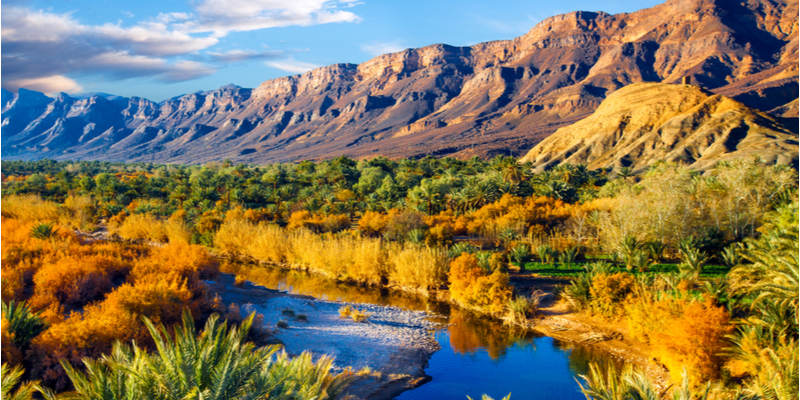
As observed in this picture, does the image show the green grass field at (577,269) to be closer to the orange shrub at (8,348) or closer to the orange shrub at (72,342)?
the orange shrub at (72,342)

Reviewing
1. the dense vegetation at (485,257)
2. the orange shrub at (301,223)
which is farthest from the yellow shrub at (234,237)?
the orange shrub at (301,223)

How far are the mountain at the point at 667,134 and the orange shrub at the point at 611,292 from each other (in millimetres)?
54361

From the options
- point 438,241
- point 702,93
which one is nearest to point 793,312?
point 438,241

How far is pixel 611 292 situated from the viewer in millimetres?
13516

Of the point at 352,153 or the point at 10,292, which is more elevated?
the point at 352,153

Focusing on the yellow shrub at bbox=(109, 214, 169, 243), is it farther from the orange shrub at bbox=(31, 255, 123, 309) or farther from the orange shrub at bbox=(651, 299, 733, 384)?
the orange shrub at bbox=(651, 299, 733, 384)

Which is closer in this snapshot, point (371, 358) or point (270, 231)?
point (371, 358)

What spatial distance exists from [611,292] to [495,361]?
13.0 feet

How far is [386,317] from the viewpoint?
50.0ft

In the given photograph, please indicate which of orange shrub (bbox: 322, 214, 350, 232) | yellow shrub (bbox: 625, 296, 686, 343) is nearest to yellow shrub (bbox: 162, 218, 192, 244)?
orange shrub (bbox: 322, 214, 350, 232)

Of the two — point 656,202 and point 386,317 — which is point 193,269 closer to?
point 386,317

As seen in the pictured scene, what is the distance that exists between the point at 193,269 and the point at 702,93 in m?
93.6

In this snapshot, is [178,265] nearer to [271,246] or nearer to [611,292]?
[271,246]

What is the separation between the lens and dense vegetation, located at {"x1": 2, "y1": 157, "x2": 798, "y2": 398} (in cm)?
952
